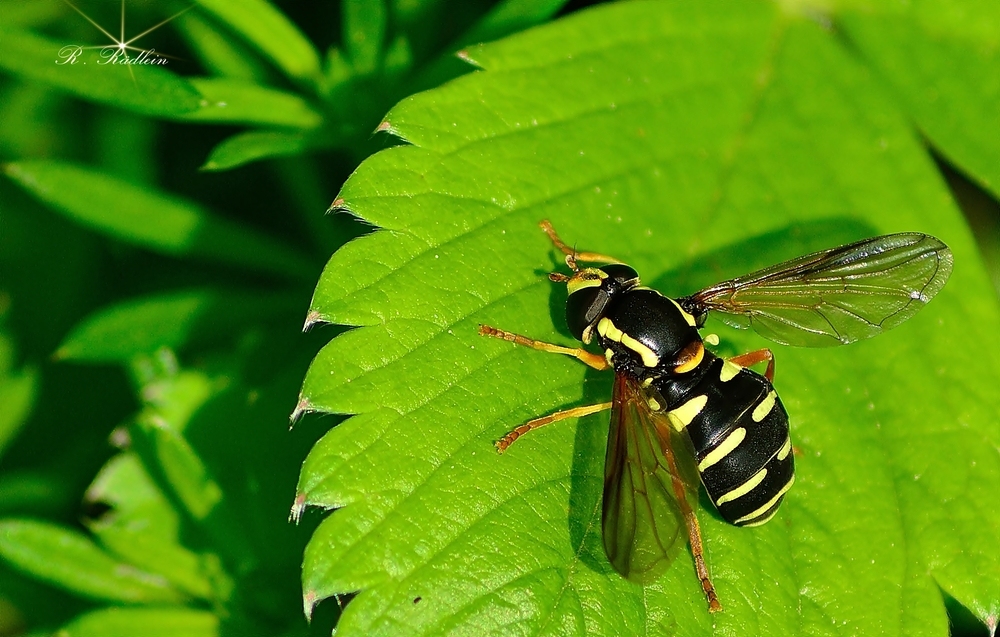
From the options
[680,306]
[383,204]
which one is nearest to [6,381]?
[383,204]

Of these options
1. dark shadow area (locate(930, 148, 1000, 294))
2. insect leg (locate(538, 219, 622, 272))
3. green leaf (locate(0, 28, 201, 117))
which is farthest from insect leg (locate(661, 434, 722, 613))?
dark shadow area (locate(930, 148, 1000, 294))

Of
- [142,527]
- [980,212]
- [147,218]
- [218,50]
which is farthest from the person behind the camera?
A: [980,212]

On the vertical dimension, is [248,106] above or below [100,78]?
below

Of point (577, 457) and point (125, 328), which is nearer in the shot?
point (577, 457)

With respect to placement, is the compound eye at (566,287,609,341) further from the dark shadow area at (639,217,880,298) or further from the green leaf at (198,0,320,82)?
the green leaf at (198,0,320,82)

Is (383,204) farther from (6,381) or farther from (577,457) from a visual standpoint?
(6,381)

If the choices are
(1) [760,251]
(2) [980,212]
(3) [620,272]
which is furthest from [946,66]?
(3) [620,272]

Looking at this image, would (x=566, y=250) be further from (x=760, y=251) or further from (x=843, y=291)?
(x=843, y=291)
